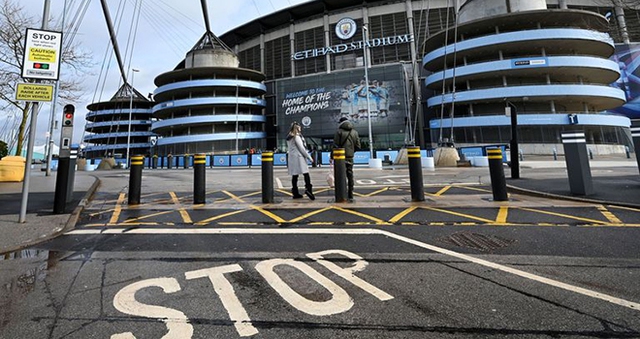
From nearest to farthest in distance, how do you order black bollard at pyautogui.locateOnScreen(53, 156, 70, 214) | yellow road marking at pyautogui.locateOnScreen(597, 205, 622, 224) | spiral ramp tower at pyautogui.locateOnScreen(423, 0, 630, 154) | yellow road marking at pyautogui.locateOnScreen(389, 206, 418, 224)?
yellow road marking at pyautogui.locateOnScreen(597, 205, 622, 224) < yellow road marking at pyautogui.locateOnScreen(389, 206, 418, 224) < black bollard at pyautogui.locateOnScreen(53, 156, 70, 214) < spiral ramp tower at pyautogui.locateOnScreen(423, 0, 630, 154)

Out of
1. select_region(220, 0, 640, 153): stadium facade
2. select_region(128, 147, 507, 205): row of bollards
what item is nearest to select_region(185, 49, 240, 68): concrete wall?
select_region(220, 0, 640, 153): stadium facade

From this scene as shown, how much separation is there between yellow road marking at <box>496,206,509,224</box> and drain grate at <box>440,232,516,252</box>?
3.39ft

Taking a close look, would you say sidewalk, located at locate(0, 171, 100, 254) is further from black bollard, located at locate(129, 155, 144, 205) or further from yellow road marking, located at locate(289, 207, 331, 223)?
yellow road marking, located at locate(289, 207, 331, 223)

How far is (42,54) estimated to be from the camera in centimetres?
511

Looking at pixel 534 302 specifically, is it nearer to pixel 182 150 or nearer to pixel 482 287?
pixel 482 287

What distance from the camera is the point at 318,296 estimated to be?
212 cm

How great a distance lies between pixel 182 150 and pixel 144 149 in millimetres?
32505

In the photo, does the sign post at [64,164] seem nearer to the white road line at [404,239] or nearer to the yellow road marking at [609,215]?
the white road line at [404,239]

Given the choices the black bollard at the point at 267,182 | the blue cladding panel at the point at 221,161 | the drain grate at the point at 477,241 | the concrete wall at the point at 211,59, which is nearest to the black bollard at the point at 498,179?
the drain grate at the point at 477,241

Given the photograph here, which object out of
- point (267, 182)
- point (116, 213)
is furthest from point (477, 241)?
point (116, 213)

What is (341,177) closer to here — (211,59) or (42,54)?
(42,54)

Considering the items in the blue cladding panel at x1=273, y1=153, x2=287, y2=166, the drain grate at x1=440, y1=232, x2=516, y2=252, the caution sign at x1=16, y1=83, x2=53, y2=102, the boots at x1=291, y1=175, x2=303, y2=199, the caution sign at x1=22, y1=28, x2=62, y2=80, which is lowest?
the drain grate at x1=440, y1=232, x2=516, y2=252

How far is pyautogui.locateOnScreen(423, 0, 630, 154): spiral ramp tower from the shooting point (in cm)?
3198

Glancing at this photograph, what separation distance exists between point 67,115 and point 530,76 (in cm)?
4638
